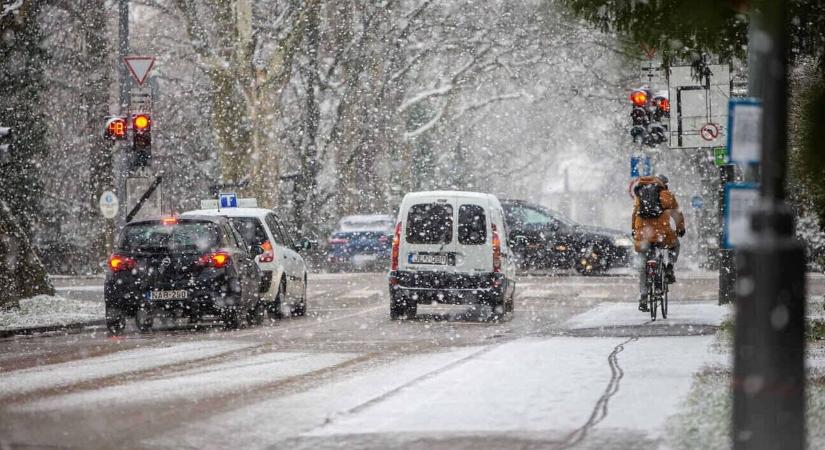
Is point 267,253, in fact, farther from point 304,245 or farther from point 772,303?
point 772,303

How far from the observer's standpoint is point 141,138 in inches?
953

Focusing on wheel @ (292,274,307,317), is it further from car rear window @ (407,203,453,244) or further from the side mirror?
car rear window @ (407,203,453,244)

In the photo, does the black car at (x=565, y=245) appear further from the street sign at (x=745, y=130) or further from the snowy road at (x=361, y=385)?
the street sign at (x=745, y=130)

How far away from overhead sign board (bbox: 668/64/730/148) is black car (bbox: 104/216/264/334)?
6784mm

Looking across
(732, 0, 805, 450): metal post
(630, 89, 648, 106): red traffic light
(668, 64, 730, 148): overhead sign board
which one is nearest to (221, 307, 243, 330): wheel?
(668, 64, 730, 148): overhead sign board

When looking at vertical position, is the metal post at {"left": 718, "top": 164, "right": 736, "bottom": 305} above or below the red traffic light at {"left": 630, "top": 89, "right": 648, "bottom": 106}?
below

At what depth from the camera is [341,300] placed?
26844 mm

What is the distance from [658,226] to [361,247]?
2180 cm

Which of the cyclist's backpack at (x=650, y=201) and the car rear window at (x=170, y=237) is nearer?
the cyclist's backpack at (x=650, y=201)

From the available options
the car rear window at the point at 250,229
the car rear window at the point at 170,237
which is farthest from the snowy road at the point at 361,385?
the car rear window at the point at 250,229

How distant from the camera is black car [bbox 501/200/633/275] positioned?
35.9 m

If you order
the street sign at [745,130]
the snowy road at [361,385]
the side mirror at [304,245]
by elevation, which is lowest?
the snowy road at [361,385]

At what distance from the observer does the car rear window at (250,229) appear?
21812mm

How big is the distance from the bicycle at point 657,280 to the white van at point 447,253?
8.47 feet
